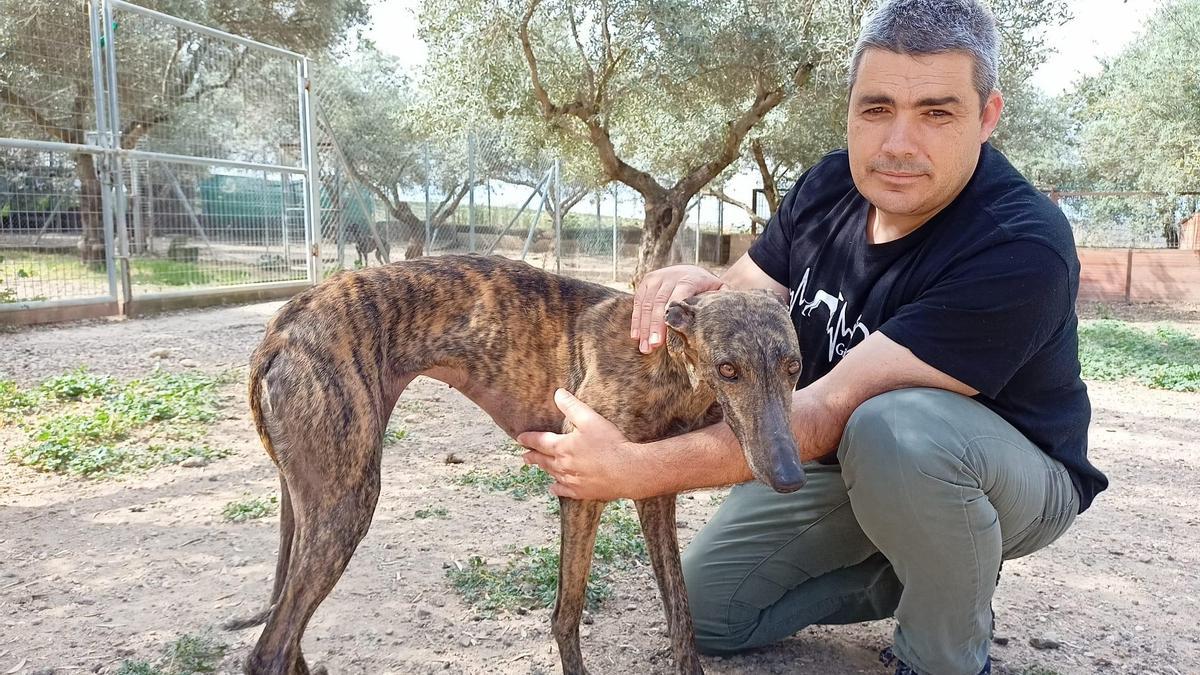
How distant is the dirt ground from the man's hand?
0.73 metres

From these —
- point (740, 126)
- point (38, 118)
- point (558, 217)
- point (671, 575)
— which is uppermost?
point (740, 126)

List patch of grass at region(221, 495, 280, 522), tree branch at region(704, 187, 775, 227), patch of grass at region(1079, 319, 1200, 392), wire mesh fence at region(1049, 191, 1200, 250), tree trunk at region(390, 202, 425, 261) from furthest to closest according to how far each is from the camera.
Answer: tree branch at region(704, 187, 775, 227), tree trunk at region(390, 202, 425, 261), wire mesh fence at region(1049, 191, 1200, 250), patch of grass at region(1079, 319, 1200, 392), patch of grass at region(221, 495, 280, 522)

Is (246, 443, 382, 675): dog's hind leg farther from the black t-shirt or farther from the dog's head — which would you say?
the black t-shirt

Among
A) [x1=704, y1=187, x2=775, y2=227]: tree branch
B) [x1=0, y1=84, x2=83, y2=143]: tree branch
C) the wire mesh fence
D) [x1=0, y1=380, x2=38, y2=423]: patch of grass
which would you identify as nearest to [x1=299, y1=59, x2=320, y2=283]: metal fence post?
[x1=0, y1=84, x2=83, y2=143]: tree branch

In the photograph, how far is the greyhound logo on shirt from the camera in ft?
8.73

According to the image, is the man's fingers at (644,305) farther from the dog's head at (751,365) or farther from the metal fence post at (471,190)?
the metal fence post at (471,190)

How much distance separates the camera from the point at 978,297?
2.22 meters

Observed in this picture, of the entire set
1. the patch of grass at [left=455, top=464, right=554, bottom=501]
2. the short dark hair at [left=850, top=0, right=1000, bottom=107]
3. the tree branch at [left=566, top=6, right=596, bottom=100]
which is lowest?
the patch of grass at [left=455, top=464, right=554, bottom=501]

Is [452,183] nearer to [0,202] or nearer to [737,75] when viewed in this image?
[737,75]

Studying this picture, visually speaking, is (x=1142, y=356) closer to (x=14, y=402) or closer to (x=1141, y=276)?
(x=1141, y=276)

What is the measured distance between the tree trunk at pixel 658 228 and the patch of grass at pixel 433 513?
8.47 m

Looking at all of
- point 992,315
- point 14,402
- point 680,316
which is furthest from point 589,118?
point 992,315

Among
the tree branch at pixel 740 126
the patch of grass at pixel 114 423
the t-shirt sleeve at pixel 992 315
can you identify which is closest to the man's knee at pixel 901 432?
the t-shirt sleeve at pixel 992 315

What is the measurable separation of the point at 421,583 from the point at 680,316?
161 centimetres
